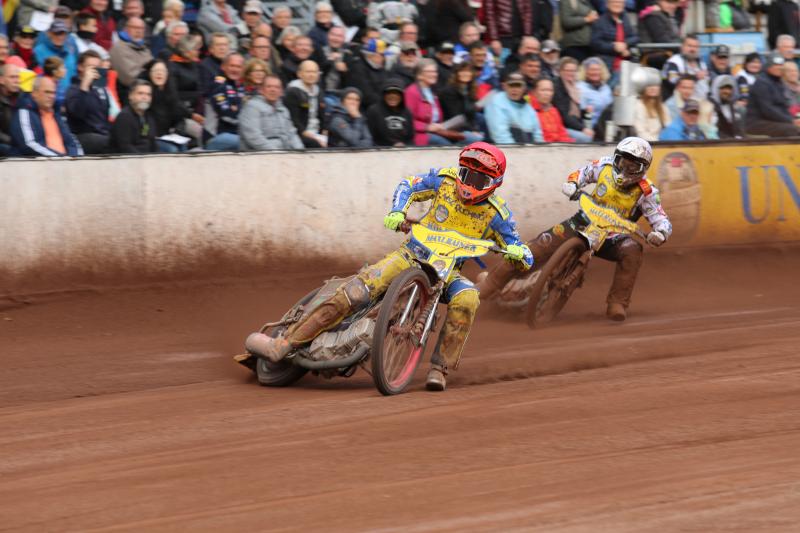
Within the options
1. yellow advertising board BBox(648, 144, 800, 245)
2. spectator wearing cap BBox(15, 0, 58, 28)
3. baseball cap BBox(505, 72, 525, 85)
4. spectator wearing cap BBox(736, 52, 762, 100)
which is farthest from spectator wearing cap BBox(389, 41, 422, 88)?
spectator wearing cap BBox(736, 52, 762, 100)

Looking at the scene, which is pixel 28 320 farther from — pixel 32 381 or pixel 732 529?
pixel 732 529

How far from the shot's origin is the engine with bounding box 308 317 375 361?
8.72m

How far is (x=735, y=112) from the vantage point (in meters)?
16.2

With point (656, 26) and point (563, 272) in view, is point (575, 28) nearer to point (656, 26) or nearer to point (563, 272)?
point (656, 26)

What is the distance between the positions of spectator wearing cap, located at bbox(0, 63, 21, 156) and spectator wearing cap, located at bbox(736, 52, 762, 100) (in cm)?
943

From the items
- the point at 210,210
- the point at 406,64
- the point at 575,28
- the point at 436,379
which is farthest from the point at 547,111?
the point at 436,379

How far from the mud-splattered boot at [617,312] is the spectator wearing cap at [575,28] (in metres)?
5.56

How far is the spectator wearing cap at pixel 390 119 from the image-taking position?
45.6ft

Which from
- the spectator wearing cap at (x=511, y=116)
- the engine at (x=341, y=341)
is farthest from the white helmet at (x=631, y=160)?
the engine at (x=341, y=341)

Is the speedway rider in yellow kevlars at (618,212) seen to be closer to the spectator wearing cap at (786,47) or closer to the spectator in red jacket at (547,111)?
the spectator in red jacket at (547,111)

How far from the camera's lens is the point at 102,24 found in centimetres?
1420

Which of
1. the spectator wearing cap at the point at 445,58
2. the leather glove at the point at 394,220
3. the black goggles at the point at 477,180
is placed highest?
the black goggles at the point at 477,180

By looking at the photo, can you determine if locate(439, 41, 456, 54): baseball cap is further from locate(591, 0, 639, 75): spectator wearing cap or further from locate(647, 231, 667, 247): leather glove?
locate(647, 231, 667, 247): leather glove

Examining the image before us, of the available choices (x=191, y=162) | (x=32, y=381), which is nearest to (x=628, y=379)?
(x=32, y=381)
